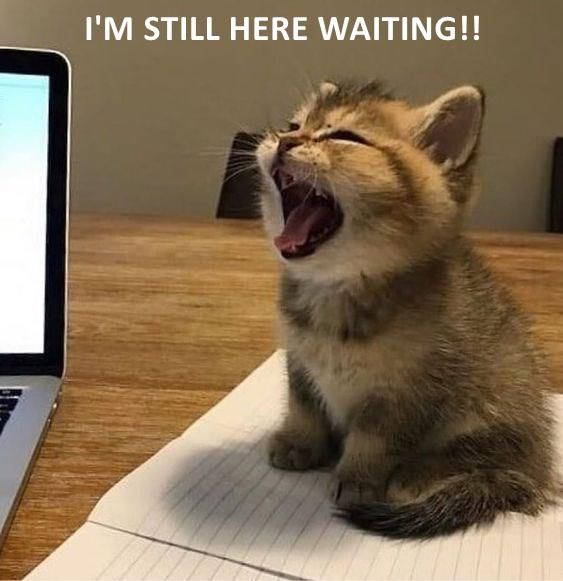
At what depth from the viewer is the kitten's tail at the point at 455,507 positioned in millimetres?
531

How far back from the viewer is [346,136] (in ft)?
1.89

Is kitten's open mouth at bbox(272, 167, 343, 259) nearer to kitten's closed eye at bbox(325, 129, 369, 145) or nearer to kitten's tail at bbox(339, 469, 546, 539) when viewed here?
kitten's closed eye at bbox(325, 129, 369, 145)

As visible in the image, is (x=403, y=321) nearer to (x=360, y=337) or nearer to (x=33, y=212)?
(x=360, y=337)

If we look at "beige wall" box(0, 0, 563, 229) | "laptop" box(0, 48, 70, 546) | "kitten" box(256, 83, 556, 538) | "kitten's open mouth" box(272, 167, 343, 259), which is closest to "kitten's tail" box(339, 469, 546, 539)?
"kitten" box(256, 83, 556, 538)

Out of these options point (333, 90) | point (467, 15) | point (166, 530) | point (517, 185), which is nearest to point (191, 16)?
point (467, 15)

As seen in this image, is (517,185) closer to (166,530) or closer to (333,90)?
(333,90)

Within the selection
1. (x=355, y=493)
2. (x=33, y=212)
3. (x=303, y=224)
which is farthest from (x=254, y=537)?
(x=33, y=212)

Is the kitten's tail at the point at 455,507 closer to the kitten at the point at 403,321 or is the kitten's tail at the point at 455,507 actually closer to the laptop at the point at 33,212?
the kitten at the point at 403,321

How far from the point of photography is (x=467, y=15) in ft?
7.28

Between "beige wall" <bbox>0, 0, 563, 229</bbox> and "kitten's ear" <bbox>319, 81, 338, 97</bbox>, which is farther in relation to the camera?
"beige wall" <bbox>0, 0, 563, 229</bbox>

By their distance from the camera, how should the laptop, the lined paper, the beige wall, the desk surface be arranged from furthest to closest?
the beige wall < the laptop < the desk surface < the lined paper

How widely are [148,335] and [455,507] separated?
1.48 feet

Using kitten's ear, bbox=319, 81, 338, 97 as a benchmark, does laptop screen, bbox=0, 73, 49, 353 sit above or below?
below

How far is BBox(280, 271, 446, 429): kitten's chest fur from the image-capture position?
561 mm
